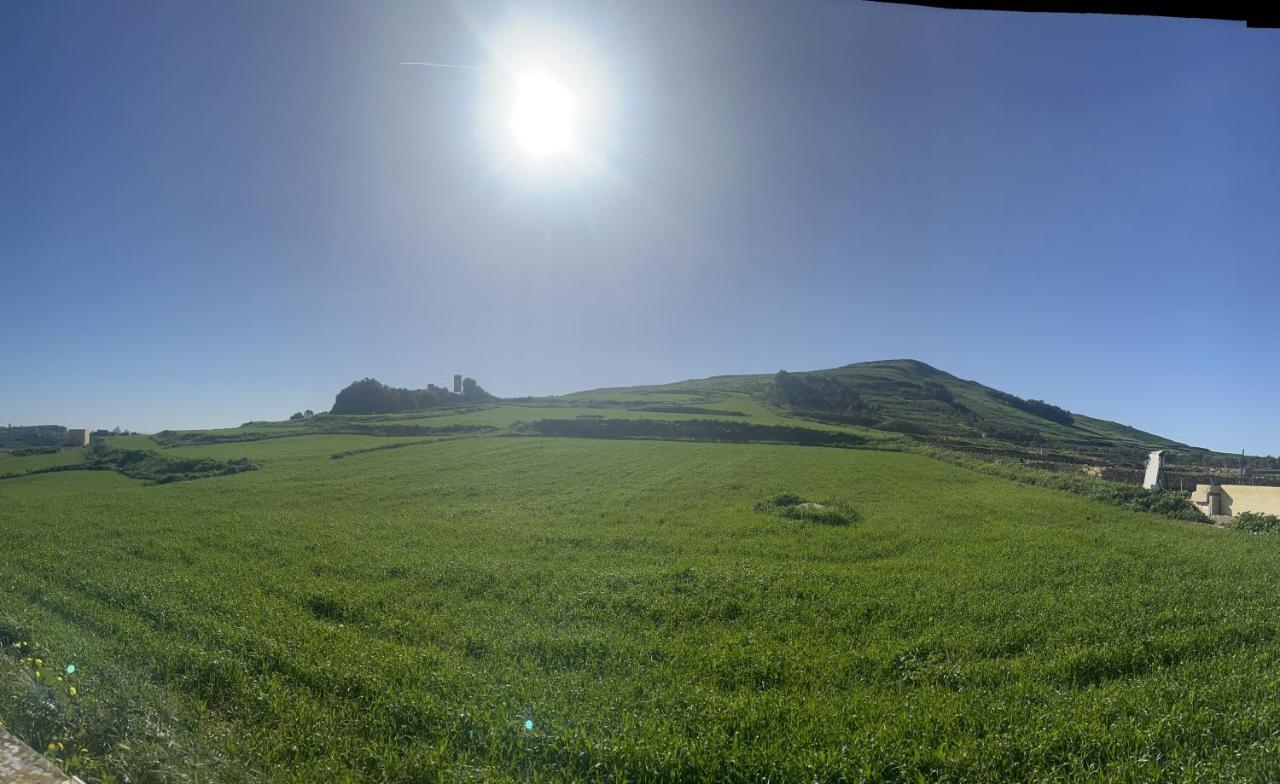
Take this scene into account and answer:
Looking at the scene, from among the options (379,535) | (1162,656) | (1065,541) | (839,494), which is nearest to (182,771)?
(1162,656)

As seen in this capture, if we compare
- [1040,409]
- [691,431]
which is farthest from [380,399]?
[1040,409]

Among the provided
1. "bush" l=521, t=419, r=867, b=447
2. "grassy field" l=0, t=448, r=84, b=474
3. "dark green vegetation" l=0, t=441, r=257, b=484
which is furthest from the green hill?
"grassy field" l=0, t=448, r=84, b=474

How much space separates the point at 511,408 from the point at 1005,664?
7418 cm

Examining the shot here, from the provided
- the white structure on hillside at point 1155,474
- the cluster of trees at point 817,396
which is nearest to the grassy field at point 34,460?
the white structure on hillside at point 1155,474

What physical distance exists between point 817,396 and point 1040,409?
215 feet

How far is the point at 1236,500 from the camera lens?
25.2 metres

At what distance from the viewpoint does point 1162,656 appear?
7.61 metres

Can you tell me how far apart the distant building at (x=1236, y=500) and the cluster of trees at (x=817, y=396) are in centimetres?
5873

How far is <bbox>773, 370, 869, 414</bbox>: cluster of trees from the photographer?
300 feet

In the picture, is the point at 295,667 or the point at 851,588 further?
the point at 851,588

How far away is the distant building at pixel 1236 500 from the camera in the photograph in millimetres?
23797

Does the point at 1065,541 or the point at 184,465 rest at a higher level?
the point at 1065,541

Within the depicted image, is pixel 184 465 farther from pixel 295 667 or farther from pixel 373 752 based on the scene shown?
pixel 373 752

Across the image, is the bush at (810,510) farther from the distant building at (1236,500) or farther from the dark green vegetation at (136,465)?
the dark green vegetation at (136,465)
